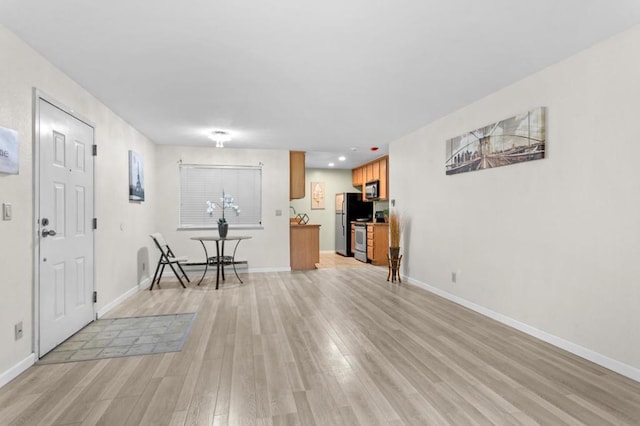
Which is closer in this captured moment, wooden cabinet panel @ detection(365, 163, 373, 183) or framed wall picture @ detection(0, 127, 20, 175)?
framed wall picture @ detection(0, 127, 20, 175)

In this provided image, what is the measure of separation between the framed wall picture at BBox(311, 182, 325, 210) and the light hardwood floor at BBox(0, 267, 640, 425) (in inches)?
237

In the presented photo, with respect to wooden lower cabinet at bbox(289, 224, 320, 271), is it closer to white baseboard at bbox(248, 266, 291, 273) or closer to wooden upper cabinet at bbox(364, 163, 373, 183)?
white baseboard at bbox(248, 266, 291, 273)

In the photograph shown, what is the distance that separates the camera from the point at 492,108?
3.68m

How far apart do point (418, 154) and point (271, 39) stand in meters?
3.37

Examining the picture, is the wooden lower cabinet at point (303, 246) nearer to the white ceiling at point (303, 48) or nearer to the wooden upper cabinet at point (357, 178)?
the wooden upper cabinet at point (357, 178)

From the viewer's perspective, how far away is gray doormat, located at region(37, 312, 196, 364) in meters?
2.81

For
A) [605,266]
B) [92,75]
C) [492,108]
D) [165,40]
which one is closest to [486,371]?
[605,266]

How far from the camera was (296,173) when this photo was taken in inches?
271

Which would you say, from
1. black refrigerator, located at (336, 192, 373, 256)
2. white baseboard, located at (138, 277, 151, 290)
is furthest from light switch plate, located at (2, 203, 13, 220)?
black refrigerator, located at (336, 192, 373, 256)

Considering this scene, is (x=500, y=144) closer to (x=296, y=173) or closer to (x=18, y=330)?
(x=296, y=173)

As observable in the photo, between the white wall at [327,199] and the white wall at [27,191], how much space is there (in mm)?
5701

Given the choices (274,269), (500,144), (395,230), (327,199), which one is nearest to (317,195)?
(327,199)

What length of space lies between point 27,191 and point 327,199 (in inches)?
297

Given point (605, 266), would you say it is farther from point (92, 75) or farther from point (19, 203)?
point (92, 75)
